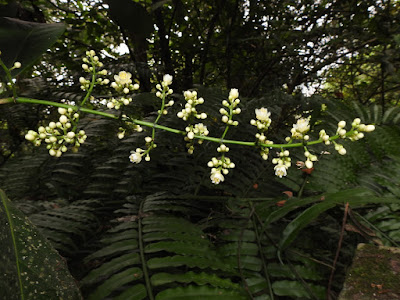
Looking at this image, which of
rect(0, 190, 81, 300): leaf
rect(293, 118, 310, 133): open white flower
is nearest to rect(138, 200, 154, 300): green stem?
rect(0, 190, 81, 300): leaf

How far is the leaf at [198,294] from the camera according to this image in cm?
82

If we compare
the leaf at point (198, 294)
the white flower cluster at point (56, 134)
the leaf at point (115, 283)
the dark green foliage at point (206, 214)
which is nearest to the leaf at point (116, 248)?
the dark green foliage at point (206, 214)

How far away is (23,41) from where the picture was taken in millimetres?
1002

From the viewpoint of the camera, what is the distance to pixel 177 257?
0.97 metres

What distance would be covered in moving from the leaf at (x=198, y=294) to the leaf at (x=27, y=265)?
27 centimetres

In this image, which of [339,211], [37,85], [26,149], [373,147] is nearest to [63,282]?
[339,211]

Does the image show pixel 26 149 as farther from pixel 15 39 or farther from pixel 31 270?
pixel 31 270

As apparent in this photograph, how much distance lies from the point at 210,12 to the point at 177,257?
2964 mm

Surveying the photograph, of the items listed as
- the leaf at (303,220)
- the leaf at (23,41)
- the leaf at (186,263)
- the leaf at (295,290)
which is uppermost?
the leaf at (23,41)

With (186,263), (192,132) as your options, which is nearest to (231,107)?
(192,132)

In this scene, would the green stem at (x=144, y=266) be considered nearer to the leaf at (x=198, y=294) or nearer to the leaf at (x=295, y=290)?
the leaf at (x=198, y=294)

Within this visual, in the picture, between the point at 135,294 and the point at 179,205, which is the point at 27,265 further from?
the point at 179,205

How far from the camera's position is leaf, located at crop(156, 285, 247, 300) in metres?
0.82

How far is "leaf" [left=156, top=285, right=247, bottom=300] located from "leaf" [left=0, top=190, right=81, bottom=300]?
0.88 ft
